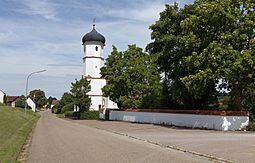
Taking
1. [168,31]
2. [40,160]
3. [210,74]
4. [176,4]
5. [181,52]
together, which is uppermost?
[176,4]

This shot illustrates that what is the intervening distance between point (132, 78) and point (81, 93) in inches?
977

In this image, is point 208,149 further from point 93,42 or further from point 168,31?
point 93,42

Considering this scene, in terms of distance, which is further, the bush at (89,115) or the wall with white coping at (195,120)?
the bush at (89,115)

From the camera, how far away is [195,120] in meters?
35.5

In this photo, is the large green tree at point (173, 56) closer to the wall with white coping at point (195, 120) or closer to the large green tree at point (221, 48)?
the wall with white coping at point (195, 120)

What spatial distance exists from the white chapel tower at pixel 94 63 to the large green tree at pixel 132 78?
124 ft

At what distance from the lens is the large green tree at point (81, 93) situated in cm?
7788

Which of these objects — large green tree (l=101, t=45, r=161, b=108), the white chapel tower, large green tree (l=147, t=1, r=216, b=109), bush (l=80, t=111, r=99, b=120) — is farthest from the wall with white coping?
the white chapel tower

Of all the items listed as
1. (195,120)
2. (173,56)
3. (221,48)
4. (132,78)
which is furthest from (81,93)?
(221,48)

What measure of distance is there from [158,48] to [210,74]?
18.4 meters

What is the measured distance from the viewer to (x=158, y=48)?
48.1 metres

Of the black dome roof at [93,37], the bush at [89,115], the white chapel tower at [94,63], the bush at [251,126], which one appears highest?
the black dome roof at [93,37]

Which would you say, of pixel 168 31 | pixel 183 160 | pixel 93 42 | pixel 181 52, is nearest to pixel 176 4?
pixel 168 31

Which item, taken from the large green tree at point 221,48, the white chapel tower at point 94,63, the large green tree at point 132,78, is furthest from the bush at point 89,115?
the large green tree at point 221,48
